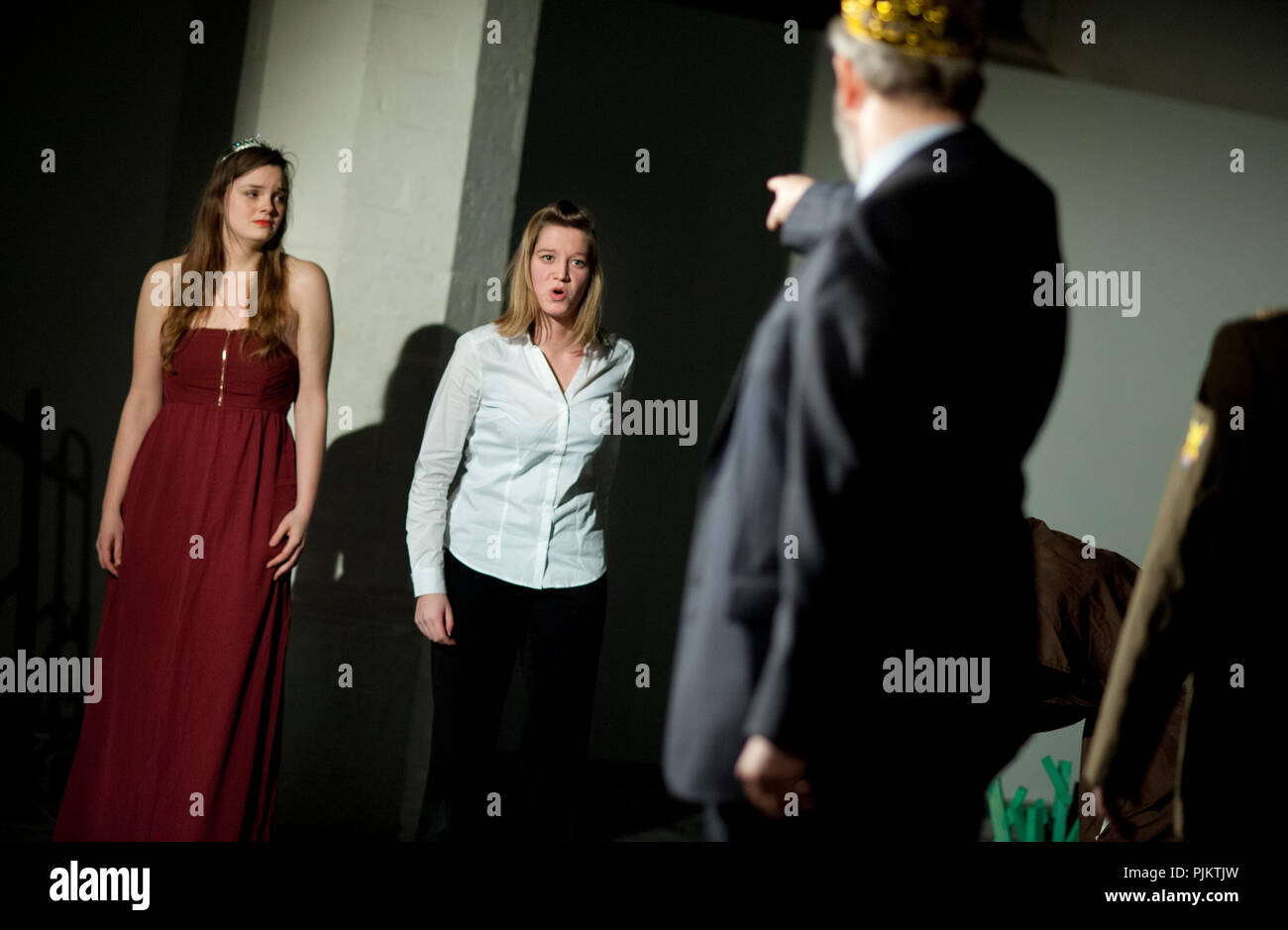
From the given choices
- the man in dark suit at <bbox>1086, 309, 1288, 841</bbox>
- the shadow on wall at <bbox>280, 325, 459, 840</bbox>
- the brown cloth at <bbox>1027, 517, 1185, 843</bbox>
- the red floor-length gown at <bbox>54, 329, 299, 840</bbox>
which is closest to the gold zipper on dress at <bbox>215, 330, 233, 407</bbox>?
→ the red floor-length gown at <bbox>54, 329, 299, 840</bbox>

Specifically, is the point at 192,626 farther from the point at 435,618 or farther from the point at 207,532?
the point at 435,618

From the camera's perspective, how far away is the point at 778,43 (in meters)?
3.86

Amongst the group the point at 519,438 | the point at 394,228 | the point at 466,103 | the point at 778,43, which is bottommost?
the point at 519,438

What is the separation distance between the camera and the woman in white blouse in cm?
241

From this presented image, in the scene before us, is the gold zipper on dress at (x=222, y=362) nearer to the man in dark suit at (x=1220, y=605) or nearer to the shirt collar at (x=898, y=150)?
the shirt collar at (x=898, y=150)

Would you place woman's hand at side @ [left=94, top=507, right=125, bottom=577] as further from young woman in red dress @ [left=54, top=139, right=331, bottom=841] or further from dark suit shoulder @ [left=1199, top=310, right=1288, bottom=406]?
dark suit shoulder @ [left=1199, top=310, right=1288, bottom=406]

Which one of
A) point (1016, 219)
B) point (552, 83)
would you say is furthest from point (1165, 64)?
point (1016, 219)

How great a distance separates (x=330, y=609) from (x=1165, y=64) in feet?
9.12

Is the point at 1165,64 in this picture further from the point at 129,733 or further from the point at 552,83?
the point at 129,733

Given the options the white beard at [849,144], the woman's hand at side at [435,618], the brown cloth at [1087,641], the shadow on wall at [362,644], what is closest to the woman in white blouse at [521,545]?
the woman's hand at side at [435,618]

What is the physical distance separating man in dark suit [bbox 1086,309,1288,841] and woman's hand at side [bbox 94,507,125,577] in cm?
192

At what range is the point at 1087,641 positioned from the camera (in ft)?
7.51

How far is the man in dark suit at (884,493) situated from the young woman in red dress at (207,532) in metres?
1.46
